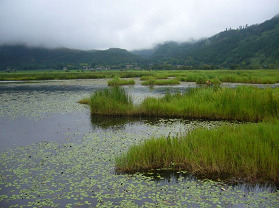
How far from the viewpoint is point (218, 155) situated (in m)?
7.98

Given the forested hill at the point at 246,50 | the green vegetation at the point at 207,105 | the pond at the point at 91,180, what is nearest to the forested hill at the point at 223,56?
the forested hill at the point at 246,50

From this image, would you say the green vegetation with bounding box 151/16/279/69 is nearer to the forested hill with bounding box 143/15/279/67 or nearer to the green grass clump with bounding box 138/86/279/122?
the forested hill with bounding box 143/15/279/67

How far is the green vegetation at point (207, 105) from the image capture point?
1462 centimetres

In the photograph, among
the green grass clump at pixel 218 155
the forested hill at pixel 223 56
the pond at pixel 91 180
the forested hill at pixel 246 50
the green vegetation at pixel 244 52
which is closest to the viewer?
the pond at pixel 91 180

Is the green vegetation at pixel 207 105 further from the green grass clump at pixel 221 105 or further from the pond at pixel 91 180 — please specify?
the pond at pixel 91 180

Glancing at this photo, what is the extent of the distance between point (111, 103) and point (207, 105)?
6.21 meters

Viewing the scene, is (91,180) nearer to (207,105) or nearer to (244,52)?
(207,105)

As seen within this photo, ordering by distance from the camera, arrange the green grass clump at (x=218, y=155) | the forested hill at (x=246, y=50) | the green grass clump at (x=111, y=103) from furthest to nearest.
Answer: the forested hill at (x=246, y=50) < the green grass clump at (x=111, y=103) < the green grass clump at (x=218, y=155)

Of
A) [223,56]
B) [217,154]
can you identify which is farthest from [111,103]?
[223,56]

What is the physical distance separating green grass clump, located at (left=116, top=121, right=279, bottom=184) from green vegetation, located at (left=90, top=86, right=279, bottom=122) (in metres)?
5.57

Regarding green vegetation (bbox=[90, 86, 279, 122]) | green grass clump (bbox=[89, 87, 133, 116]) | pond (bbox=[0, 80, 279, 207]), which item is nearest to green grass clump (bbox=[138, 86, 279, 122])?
green vegetation (bbox=[90, 86, 279, 122])

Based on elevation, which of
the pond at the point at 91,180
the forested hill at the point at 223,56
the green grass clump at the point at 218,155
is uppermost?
the forested hill at the point at 223,56

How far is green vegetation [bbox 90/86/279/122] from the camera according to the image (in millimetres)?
14617

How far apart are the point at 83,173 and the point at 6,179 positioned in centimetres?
222
